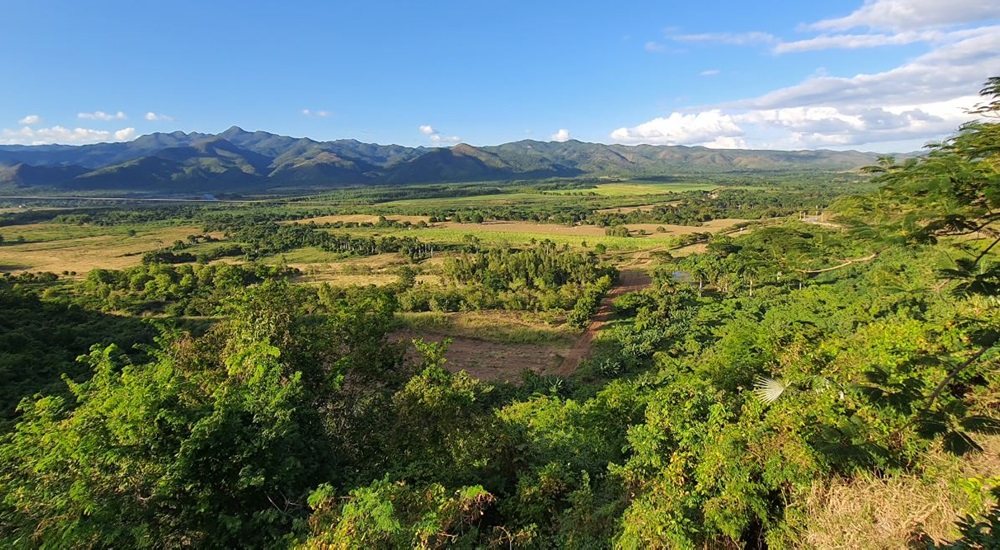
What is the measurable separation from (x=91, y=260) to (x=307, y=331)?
7296cm

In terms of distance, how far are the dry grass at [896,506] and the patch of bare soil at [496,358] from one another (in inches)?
817

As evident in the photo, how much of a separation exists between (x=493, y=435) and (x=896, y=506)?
18.8ft

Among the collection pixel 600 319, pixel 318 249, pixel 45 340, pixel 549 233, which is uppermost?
pixel 45 340

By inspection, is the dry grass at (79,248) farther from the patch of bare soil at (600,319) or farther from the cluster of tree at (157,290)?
the patch of bare soil at (600,319)

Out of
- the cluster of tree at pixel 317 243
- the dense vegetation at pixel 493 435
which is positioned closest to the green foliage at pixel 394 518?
the dense vegetation at pixel 493 435

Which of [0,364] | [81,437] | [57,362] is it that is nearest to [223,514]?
[81,437]

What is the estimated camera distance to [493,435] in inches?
356

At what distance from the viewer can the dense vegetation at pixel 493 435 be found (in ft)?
17.6

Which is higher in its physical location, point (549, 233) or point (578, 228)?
point (549, 233)

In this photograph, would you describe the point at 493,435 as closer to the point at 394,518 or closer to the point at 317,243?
the point at 394,518

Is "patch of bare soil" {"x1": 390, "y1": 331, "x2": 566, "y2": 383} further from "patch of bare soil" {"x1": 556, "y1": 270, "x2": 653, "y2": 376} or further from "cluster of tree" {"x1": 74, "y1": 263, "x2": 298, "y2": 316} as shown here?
"cluster of tree" {"x1": 74, "y1": 263, "x2": 298, "y2": 316}

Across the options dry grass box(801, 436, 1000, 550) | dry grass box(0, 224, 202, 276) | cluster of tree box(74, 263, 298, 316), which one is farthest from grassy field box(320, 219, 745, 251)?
dry grass box(801, 436, 1000, 550)

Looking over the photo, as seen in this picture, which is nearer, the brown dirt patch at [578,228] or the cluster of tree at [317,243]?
the cluster of tree at [317,243]

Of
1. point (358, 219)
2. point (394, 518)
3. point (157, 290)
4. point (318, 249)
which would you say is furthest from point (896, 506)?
point (358, 219)
